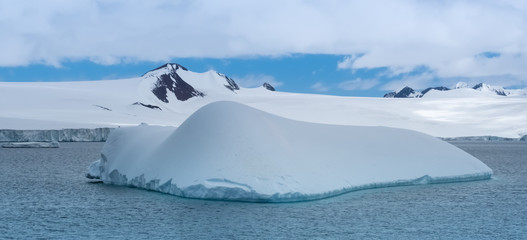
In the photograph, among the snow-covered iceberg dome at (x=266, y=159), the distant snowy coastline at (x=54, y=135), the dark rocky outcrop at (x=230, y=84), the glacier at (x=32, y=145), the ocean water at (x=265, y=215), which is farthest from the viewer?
the dark rocky outcrop at (x=230, y=84)

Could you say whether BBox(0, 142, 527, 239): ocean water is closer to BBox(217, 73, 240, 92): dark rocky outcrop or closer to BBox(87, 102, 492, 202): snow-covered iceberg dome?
BBox(87, 102, 492, 202): snow-covered iceberg dome

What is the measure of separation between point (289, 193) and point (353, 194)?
10.9 feet

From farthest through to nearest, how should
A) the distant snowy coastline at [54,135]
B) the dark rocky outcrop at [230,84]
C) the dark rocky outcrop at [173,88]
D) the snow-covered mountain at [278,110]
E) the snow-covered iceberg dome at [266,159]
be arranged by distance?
the dark rocky outcrop at [230,84] < the dark rocky outcrop at [173,88] < the snow-covered mountain at [278,110] < the distant snowy coastline at [54,135] < the snow-covered iceberg dome at [266,159]

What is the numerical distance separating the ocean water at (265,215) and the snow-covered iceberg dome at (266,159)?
0.41 m

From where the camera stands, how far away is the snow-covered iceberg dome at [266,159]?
16938 millimetres

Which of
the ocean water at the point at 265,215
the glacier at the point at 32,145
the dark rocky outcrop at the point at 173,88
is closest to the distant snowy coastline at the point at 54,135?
the glacier at the point at 32,145

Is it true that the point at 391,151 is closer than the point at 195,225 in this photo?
No

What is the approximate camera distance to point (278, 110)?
294 ft

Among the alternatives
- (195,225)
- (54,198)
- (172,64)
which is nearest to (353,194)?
(195,225)

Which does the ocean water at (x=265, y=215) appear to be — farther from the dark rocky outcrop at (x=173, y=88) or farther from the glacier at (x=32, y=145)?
the dark rocky outcrop at (x=173, y=88)

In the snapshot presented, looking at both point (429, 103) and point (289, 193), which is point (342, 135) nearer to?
point (289, 193)

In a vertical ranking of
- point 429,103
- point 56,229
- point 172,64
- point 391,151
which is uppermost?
point 172,64

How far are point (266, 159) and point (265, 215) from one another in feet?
9.02

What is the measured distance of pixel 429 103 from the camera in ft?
302
